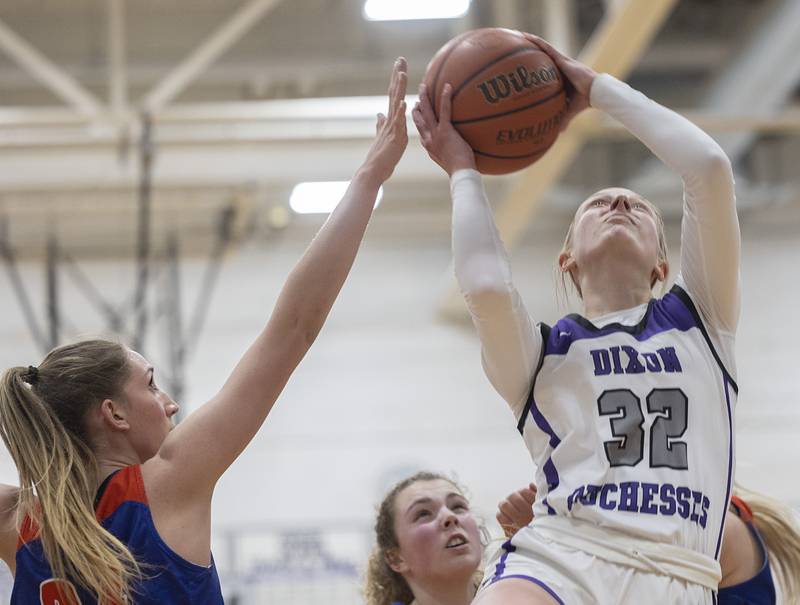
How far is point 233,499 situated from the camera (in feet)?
38.9

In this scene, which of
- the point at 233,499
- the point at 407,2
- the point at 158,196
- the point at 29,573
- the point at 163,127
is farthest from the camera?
the point at 233,499

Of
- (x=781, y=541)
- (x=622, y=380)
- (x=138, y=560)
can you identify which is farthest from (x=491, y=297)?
(x=781, y=541)

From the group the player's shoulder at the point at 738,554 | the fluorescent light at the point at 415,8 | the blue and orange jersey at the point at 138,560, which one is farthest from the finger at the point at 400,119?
the fluorescent light at the point at 415,8

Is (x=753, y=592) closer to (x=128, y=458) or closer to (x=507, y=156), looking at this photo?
(x=507, y=156)

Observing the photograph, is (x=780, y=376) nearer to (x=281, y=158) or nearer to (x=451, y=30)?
(x=451, y=30)

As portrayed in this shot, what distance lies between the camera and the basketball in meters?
2.92

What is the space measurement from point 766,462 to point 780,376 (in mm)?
961

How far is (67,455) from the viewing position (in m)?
2.39

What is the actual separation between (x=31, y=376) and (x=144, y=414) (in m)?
0.26

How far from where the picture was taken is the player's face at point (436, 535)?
3.61 meters

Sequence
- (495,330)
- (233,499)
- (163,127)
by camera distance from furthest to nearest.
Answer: (233,499) → (163,127) → (495,330)

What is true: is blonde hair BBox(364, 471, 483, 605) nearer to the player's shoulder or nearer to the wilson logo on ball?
the player's shoulder

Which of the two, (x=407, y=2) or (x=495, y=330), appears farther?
(x=407, y=2)

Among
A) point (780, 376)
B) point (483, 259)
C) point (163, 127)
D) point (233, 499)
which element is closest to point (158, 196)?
point (163, 127)
